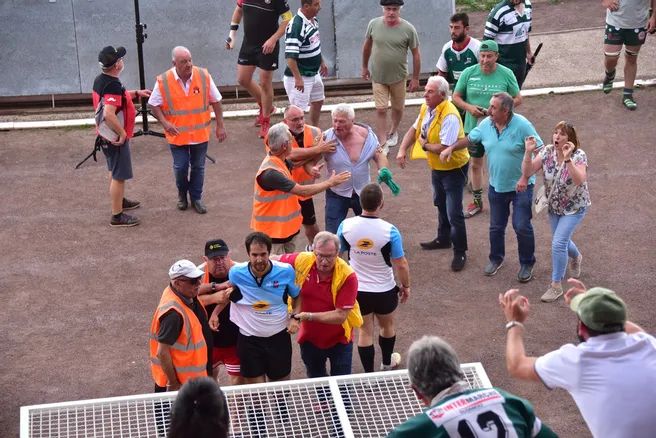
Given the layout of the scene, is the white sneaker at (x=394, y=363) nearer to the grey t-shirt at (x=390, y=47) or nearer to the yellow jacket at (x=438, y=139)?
the yellow jacket at (x=438, y=139)

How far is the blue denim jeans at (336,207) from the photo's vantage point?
9.35 m

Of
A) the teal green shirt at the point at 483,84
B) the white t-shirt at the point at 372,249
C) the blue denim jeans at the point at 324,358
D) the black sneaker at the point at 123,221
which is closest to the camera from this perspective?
the blue denim jeans at the point at 324,358

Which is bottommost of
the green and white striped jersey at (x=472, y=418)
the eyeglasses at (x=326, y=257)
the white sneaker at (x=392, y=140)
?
the white sneaker at (x=392, y=140)

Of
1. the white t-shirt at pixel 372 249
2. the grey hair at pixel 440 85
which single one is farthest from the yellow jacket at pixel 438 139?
the white t-shirt at pixel 372 249

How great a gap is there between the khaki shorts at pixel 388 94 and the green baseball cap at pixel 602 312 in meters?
7.73

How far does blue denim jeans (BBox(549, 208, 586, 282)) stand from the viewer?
902 centimetres

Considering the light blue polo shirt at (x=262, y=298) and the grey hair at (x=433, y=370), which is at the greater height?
the grey hair at (x=433, y=370)

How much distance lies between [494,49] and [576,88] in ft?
13.7

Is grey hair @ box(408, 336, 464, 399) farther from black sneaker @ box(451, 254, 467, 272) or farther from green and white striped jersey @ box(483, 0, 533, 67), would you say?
green and white striped jersey @ box(483, 0, 533, 67)

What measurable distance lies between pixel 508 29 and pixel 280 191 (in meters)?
4.73

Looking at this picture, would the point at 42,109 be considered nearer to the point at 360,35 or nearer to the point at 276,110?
the point at 276,110

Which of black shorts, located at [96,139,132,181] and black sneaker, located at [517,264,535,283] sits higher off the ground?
black shorts, located at [96,139,132,181]

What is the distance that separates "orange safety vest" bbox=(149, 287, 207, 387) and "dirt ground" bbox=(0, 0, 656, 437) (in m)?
1.58

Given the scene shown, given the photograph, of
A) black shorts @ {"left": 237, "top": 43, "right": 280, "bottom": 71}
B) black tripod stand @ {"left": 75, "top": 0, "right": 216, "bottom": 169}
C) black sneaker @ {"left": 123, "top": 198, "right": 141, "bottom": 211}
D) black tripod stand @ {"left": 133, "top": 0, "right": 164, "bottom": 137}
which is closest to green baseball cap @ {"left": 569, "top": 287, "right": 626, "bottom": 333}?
black sneaker @ {"left": 123, "top": 198, "right": 141, "bottom": 211}
